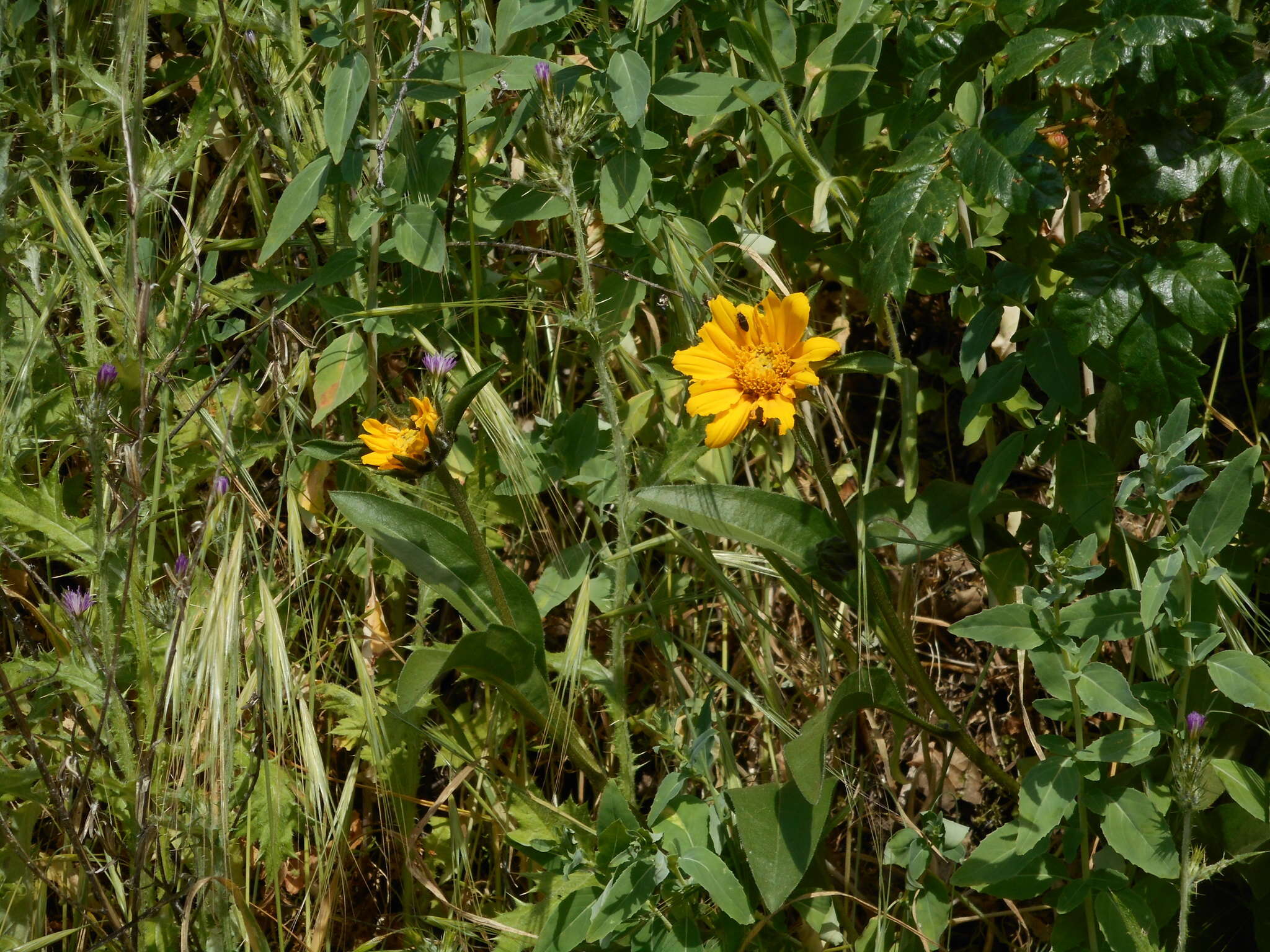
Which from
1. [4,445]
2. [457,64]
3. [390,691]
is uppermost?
[457,64]

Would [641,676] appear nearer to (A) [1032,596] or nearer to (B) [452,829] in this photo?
(B) [452,829]

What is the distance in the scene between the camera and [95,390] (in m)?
1.37

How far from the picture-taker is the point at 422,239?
1566 millimetres

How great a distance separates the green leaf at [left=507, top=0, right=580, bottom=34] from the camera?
1424mm

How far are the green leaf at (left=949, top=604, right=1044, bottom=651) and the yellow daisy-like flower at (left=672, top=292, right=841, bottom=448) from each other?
33 centimetres

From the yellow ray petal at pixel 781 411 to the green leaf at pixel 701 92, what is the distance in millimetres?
500

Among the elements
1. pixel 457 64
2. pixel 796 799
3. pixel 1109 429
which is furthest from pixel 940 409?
pixel 457 64

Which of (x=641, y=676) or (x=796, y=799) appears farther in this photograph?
(x=641, y=676)

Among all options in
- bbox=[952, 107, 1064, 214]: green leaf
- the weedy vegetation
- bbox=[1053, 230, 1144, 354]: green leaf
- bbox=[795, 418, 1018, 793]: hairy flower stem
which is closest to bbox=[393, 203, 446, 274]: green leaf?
the weedy vegetation

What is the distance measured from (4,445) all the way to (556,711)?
2.87 feet

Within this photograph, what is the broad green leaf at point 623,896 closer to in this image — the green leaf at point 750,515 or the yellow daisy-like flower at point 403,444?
the green leaf at point 750,515

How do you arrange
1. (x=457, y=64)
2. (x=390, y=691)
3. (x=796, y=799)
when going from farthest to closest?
(x=390, y=691)
(x=457, y=64)
(x=796, y=799)

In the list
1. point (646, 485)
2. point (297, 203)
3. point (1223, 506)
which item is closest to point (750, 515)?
point (646, 485)

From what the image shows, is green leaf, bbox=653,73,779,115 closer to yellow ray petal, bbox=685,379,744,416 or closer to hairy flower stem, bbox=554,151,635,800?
hairy flower stem, bbox=554,151,635,800
